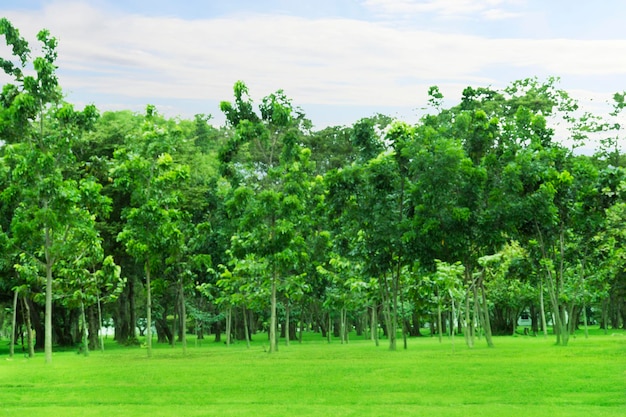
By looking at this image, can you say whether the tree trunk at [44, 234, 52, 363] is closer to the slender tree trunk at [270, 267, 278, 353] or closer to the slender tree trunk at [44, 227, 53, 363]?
the slender tree trunk at [44, 227, 53, 363]

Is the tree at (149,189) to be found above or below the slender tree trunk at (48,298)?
above

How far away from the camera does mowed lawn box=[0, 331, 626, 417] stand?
48.3ft

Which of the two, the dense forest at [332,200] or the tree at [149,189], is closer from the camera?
the dense forest at [332,200]

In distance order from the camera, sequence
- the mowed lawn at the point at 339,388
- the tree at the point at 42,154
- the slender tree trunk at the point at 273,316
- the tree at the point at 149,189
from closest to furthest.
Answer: the mowed lawn at the point at 339,388
the tree at the point at 42,154
the tree at the point at 149,189
the slender tree trunk at the point at 273,316

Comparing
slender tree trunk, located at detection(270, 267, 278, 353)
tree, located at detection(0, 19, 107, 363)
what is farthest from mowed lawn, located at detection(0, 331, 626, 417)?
slender tree trunk, located at detection(270, 267, 278, 353)

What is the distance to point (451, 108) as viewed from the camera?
4994 cm

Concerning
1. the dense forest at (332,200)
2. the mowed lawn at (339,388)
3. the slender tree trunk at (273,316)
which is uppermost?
the dense forest at (332,200)

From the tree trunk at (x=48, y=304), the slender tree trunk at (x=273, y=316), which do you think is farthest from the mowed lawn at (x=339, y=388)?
the slender tree trunk at (x=273, y=316)

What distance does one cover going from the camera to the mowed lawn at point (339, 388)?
14.7 metres

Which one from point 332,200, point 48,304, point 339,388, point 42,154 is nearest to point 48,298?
point 48,304

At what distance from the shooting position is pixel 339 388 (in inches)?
695

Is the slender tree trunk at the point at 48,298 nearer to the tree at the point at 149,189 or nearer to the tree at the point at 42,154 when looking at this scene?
the tree at the point at 42,154

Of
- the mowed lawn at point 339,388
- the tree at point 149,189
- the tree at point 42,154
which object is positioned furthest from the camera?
the tree at point 149,189

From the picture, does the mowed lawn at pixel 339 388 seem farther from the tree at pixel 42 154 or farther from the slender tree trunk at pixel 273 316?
the slender tree trunk at pixel 273 316
